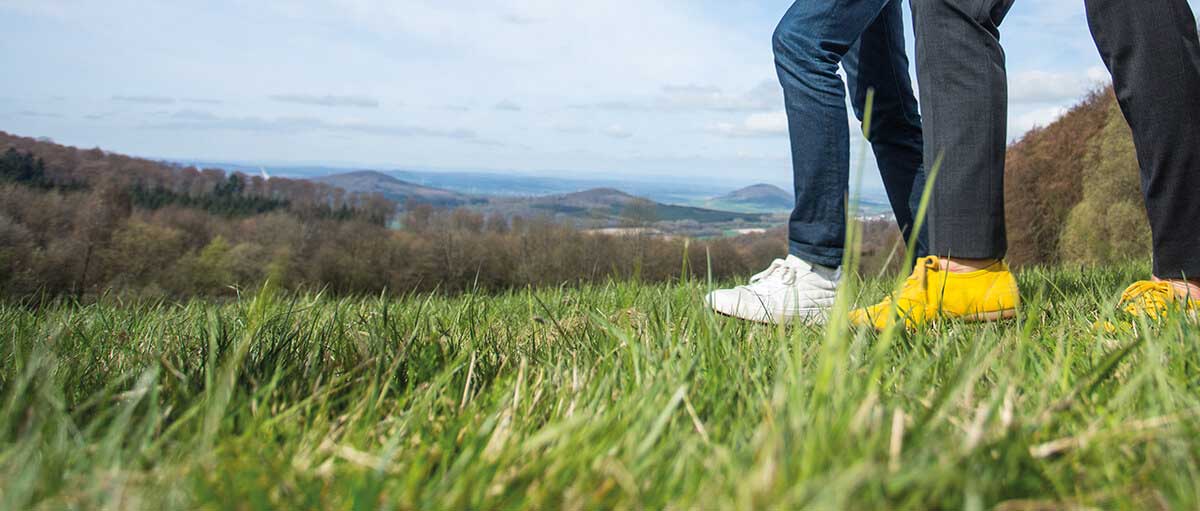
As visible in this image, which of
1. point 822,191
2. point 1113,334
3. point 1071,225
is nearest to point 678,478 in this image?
point 1113,334

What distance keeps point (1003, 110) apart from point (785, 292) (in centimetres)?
87

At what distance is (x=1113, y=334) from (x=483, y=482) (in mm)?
1677

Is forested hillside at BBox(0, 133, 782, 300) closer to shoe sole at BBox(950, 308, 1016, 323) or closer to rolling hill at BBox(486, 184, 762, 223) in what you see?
rolling hill at BBox(486, 184, 762, 223)

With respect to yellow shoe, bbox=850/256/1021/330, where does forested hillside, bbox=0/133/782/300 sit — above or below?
below

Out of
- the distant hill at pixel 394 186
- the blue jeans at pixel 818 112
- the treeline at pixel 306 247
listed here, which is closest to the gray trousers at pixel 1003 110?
the blue jeans at pixel 818 112

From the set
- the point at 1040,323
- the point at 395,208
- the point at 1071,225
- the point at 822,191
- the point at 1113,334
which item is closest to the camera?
the point at 1113,334

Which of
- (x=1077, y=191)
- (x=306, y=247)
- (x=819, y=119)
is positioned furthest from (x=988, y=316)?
(x=306, y=247)

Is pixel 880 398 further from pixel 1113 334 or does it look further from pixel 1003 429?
pixel 1113 334

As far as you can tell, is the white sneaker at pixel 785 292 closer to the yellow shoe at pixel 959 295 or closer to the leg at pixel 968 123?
the yellow shoe at pixel 959 295

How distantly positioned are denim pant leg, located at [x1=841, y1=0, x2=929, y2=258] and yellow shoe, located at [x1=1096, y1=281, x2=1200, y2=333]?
102cm

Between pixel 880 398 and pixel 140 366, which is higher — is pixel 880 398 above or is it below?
above

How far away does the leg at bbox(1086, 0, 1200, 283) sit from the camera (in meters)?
2.06

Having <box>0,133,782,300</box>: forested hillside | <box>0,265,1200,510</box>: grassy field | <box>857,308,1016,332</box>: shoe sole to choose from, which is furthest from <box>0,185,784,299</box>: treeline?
<box>0,265,1200,510</box>: grassy field

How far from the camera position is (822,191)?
275cm
